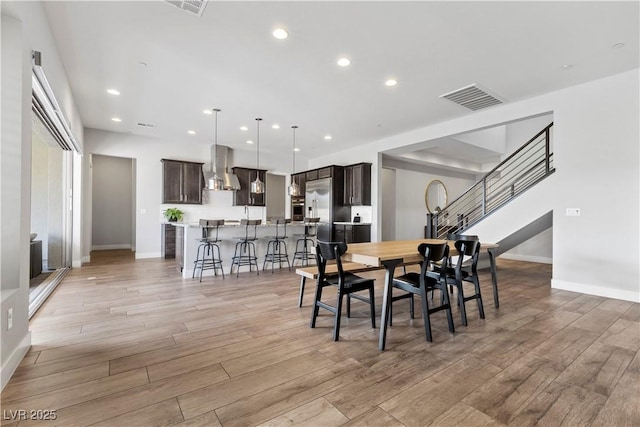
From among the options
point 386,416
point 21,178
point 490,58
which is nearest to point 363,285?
point 386,416

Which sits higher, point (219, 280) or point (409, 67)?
point (409, 67)

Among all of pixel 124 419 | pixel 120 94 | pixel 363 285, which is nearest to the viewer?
pixel 124 419

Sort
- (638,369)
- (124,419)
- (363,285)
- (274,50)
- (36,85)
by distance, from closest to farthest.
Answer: (124,419) → (638,369) → (363,285) → (36,85) → (274,50)

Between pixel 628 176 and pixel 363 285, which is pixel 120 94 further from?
pixel 628 176

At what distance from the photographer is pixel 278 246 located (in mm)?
5914

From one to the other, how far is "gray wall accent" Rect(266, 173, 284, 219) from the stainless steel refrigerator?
45.8 inches

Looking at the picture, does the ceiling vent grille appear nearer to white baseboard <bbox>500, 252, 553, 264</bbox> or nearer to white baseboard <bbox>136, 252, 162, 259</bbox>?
white baseboard <bbox>136, 252, 162, 259</bbox>

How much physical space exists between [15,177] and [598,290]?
20.9 feet

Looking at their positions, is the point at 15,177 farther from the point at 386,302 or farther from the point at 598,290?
the point at 598,290

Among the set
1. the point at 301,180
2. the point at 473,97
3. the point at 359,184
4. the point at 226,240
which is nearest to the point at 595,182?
the point at 473,97

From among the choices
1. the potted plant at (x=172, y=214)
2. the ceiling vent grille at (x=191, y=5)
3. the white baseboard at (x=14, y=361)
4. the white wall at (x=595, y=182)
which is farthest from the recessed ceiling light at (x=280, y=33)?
the potted plant at (x=172, y=214)

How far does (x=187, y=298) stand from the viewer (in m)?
3.78

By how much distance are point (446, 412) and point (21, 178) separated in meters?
3.18

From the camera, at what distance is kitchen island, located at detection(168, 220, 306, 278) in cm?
508
